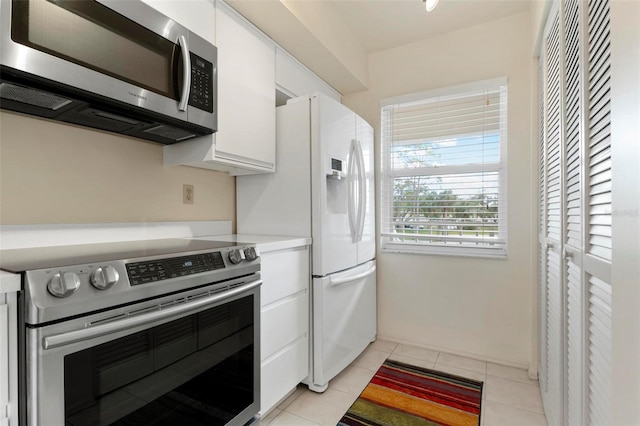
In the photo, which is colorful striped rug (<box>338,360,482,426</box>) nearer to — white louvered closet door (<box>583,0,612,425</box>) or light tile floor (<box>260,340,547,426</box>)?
light tile floor (<box>260,340,547,426</box>)

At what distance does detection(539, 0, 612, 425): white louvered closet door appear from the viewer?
34.3 inches

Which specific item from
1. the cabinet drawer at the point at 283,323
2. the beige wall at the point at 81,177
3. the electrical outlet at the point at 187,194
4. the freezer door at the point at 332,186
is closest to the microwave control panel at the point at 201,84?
the beige wall at the point at 81,177

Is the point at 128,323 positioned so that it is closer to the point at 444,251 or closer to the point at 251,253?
the point at 251,253

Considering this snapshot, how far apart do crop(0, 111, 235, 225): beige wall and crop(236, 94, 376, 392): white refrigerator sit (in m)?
0.47

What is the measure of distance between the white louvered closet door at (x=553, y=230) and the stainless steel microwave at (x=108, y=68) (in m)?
1.67

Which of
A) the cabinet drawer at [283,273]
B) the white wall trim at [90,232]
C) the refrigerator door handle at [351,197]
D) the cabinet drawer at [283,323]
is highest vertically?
the refrigerator door handle at [351,197]

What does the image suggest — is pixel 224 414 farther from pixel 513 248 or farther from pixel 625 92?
pixel 513 248

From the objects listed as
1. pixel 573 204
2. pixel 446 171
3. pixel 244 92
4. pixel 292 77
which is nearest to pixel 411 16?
pixel 292 77

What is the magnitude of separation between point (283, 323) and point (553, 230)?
1510mm

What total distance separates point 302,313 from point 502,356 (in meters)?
1.66

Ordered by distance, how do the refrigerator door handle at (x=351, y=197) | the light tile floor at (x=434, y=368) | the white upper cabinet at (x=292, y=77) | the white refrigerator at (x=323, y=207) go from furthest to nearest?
the refrigerator door handle at (x=351, y=197), the white upper cabinet at (x=292, y=77), the white refrigerator at (x=323, y=207), the light tile floor at (x=434, y=368)

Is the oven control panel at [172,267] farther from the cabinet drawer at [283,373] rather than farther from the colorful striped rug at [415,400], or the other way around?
the colorful striped rug at [415,400]

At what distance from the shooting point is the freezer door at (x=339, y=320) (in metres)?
2.04

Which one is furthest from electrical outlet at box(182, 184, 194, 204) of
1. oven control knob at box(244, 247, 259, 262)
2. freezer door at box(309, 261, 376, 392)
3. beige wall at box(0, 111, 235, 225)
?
freezer door at box(309, 261, 376, 392)
